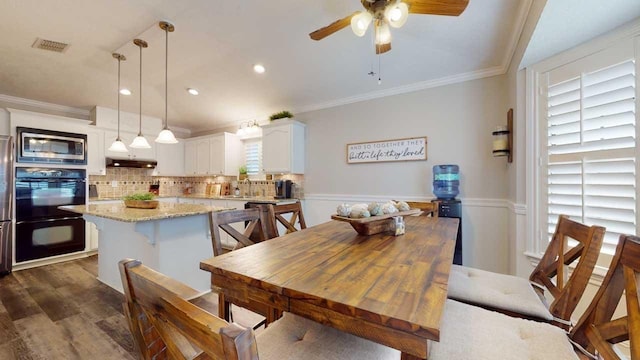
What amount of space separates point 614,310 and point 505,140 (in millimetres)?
2099

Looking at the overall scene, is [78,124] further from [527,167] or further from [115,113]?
[527,167]

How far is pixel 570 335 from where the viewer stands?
1.01 metres

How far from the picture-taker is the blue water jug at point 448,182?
9.59 ft


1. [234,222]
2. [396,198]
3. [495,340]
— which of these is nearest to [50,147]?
[234,222]

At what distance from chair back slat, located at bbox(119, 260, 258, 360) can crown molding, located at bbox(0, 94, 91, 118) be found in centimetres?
535

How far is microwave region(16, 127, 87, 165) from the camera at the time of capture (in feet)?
11.2

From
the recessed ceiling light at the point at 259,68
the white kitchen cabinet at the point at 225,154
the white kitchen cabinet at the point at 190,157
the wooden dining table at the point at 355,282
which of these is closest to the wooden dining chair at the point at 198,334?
the wooden dining table at the point at 355,282

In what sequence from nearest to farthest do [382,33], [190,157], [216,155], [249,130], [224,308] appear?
[224,308]
[382,33]
[249,130]
[216,155]
[190,157]

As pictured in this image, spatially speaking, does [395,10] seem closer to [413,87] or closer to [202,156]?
[413,87]

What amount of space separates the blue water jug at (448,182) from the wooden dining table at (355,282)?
176 cm

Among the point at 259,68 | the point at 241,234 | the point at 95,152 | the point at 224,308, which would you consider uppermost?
the point at 259,68

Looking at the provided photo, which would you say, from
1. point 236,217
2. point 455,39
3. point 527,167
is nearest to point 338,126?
point 455,39

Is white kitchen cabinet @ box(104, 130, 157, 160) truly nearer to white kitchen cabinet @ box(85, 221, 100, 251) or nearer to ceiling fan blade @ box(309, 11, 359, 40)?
white kitchen cabinet @ box(85, 221, 100, 251)

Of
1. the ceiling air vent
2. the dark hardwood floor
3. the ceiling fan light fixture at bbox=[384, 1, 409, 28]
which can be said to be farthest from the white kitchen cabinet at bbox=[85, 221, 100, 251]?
the ceiling fan light fixture at bbox=[384, 1, 409, 28]
